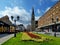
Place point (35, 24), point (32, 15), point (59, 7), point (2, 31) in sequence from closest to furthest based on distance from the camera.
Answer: point (59, 7), point (2, 31), point (35, 24), point (32, 15)

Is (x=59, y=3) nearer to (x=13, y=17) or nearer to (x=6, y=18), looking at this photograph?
(x=13, y=17)

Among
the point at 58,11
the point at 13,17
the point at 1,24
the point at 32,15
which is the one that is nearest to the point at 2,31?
the point at 1,24

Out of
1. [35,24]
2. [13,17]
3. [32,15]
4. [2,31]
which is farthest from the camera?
[32,15]

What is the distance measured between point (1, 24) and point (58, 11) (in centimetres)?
2709

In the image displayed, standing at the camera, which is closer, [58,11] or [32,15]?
[58,11]

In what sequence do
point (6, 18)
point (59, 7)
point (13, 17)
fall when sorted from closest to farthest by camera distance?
point (13, 17) → point (59, 7) → point (6, 18)

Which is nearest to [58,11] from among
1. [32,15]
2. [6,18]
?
[6,18]

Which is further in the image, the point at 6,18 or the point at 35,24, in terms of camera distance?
the point at 35,24

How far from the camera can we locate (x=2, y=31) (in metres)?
77.6

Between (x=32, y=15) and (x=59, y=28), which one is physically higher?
(x=32, y=15)

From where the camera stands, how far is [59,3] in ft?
238

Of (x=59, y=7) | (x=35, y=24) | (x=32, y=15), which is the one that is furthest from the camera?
(x=32, y=15)

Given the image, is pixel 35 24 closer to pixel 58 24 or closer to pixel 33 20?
pixel 33 20

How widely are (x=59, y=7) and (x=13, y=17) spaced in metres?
33.3
